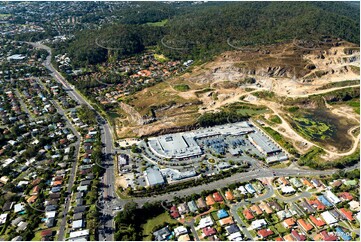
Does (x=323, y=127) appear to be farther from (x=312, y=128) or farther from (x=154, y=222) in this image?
(x=154, y=222)

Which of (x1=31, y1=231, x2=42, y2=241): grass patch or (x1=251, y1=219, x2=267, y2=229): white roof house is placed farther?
(x1=251, y1=219, x2=267, y2=229): white roof house

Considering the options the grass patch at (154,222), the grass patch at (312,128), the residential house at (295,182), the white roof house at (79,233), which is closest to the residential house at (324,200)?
the residential house at (295,182)

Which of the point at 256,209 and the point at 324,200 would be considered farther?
the point at 324,200

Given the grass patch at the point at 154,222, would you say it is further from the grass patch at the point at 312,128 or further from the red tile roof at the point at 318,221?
the grass patch at the point at 312,128

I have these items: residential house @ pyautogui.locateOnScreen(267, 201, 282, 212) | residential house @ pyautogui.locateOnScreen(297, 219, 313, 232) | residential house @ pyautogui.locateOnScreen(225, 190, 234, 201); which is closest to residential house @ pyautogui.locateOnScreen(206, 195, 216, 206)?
residential house @ pyautogui.locateOnScreen(225, 190, 234, 201)

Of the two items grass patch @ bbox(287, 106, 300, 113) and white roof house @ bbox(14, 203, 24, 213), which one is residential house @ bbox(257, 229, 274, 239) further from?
grass patch @ bbox(287, 106, 300, 113)

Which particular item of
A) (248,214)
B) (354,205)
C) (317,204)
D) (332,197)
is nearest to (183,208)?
(248,214)

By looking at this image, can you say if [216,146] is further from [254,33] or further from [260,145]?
[254,33]
